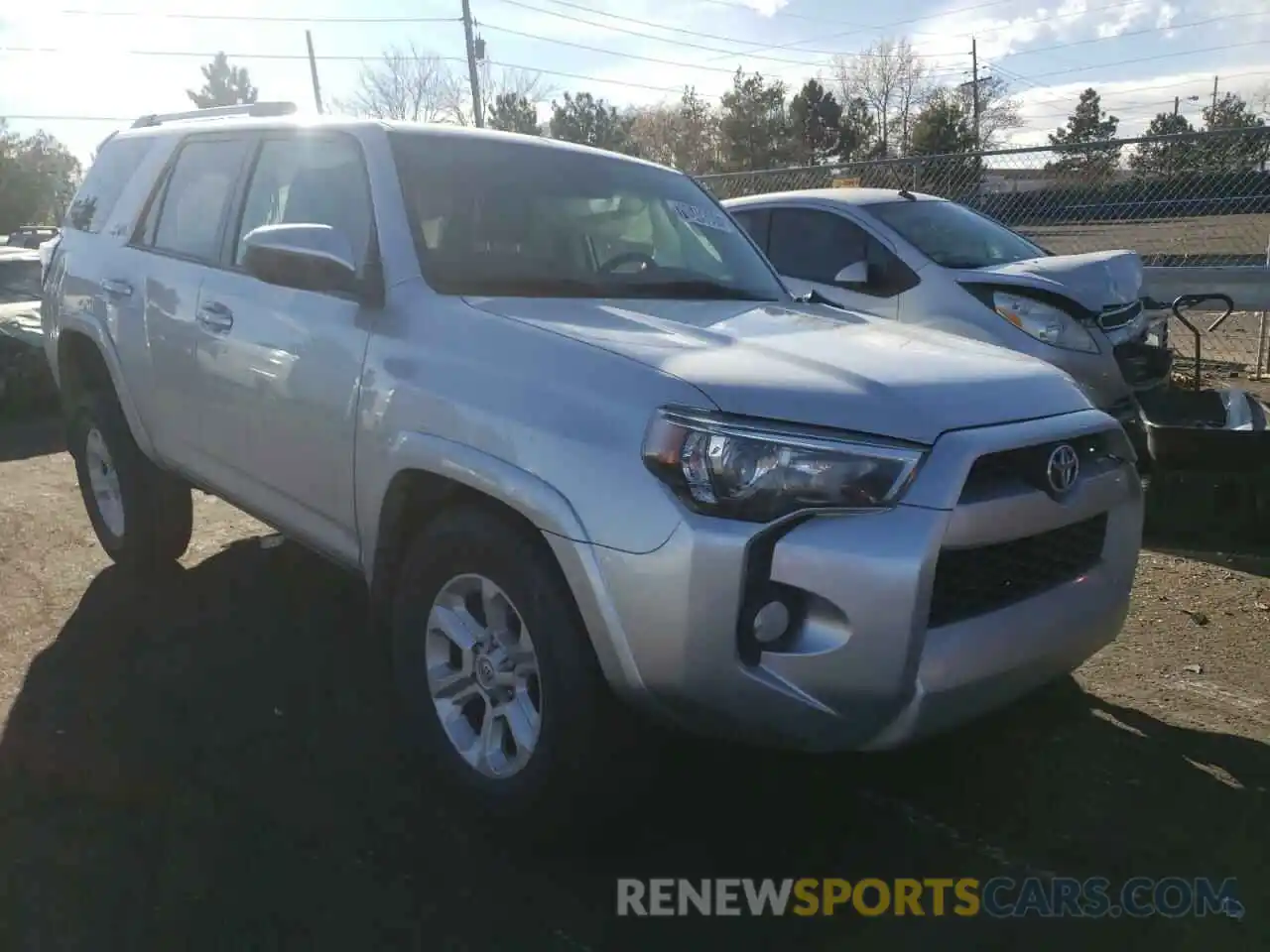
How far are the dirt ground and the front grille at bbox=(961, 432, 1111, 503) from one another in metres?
1.00

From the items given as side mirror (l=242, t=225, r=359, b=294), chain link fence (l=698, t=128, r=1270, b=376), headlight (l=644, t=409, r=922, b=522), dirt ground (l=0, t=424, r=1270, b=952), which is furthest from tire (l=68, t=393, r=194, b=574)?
chain link fence (l=698, t=128, r=1270, b=376)

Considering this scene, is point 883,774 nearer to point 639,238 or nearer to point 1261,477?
point 639,238

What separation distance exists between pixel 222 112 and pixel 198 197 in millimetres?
884

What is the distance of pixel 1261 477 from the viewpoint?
193 inches

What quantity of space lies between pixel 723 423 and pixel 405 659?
1227 mm

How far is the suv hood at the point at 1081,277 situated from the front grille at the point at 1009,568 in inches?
142

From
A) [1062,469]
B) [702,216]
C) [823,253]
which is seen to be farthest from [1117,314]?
[1062,469]

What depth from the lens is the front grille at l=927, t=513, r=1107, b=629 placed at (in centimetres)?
238

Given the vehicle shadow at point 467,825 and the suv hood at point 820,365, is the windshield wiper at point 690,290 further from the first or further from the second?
the vehicle shadow at point 467,825

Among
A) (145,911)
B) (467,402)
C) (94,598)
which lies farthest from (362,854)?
(94,598)

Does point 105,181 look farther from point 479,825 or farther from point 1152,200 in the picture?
point 1152,200

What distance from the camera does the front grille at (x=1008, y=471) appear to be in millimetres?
2412

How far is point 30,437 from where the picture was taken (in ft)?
28.3

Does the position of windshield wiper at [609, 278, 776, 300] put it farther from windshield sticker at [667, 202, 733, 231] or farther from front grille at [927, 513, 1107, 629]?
front grille at [927, 513, 1107, 629]
